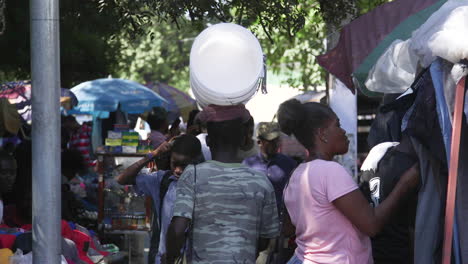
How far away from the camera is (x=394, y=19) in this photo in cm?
673

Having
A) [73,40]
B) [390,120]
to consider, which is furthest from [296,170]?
[73,40]

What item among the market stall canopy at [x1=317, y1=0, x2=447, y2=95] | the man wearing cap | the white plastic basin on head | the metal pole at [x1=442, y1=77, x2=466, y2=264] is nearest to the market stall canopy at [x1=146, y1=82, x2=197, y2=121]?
the man wearing cap

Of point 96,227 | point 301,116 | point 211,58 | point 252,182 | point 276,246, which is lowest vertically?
point 96,227

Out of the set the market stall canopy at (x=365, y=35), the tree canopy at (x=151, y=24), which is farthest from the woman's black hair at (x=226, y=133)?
the tree canopy at (x=151, y=24)

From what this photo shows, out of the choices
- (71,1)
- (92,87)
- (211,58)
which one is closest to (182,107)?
(92,87)

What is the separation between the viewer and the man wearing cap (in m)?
7.40

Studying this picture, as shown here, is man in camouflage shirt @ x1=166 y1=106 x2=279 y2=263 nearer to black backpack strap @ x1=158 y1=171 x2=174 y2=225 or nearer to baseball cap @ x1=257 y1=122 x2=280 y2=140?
black backpack strap @ x1=158 y1=171 x2=174 y2=225

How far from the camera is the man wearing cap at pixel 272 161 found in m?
7.40

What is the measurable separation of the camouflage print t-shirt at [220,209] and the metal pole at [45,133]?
0.87m

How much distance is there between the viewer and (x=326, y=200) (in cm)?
381

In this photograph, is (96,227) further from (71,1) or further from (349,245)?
(349,245)

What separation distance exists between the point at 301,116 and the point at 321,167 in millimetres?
359

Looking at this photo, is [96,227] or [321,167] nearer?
[321,167]

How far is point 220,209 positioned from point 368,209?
68 cm
